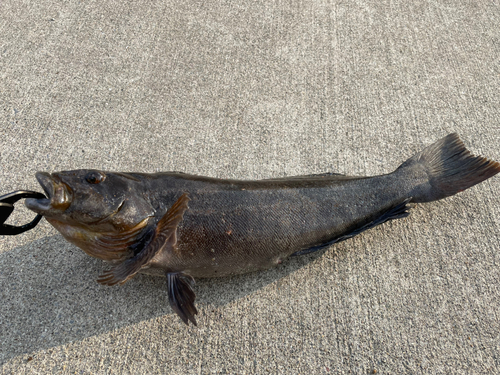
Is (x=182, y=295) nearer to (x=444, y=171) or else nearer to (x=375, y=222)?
(x=375, y=222)

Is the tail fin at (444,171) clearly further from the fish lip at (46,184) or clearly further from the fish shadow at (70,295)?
the fish lip at (46,184)

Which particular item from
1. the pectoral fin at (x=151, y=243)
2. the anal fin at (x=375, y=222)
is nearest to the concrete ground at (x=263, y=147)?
the anal fin at (x=375, y=222)

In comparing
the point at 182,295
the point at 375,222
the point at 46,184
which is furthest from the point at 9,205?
the point at 375,222

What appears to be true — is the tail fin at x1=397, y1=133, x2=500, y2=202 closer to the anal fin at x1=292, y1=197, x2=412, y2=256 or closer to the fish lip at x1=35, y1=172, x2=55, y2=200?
the anal fin at x1=292, y1=197, x2=412, y2=256

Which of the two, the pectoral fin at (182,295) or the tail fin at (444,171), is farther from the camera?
the tail fin at (444,171)

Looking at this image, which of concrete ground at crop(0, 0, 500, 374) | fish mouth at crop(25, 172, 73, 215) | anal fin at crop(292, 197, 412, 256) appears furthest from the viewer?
anal fin at crop(292, 197, 412, 256)

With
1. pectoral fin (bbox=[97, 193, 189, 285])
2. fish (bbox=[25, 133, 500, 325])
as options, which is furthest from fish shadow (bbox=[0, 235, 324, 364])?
pectoral fin (bbox=[97, 193, 189, 285])

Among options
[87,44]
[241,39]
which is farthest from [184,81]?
[87,44]

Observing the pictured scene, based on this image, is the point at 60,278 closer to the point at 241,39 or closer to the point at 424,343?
the point at 424,343
